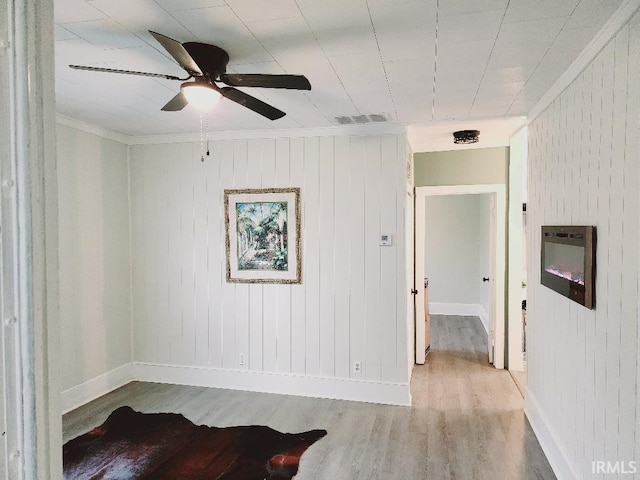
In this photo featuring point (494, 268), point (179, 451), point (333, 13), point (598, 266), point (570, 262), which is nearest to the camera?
point (333, 13)

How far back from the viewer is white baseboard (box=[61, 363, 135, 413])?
384 centimetres

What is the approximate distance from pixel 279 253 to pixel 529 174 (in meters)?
2.41

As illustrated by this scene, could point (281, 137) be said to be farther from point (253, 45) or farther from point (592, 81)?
point (592, 81)

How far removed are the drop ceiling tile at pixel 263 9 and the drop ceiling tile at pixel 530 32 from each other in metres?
1.03

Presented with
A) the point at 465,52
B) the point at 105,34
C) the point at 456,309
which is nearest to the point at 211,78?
the point at 105,34

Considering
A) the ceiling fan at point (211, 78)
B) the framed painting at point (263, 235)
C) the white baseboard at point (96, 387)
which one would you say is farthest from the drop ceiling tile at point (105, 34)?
the white baseboard at point (96, 387)

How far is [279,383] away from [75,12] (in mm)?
3516

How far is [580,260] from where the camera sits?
92.0 inches

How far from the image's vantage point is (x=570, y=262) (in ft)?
8.25

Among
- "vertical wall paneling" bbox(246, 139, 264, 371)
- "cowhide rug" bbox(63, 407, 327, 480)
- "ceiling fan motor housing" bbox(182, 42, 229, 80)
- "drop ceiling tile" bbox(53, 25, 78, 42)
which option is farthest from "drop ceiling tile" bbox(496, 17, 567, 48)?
"cowhide rug" bbox(63, 407, 327, 480)

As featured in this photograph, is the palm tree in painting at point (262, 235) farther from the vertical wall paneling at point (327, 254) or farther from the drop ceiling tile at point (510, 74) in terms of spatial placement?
the drop ceiling tile at point (510, 74)

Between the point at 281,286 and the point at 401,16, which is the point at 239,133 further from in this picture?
the point at 401,16

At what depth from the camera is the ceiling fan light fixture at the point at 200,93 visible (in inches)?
82.7

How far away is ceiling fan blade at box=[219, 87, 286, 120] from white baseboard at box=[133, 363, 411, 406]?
2.69m
